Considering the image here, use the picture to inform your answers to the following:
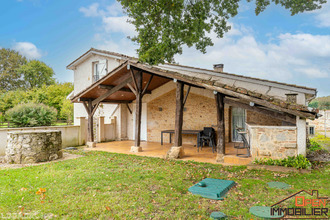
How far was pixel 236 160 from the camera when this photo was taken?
7117mm

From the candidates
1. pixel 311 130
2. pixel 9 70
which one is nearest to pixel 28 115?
pixel 311 130

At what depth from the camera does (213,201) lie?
13.7 feet

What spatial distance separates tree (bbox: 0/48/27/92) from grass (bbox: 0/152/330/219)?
125 ft

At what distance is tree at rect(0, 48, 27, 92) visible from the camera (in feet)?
121

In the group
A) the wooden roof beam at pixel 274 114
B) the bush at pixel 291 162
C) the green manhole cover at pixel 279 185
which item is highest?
the wooden roof beam at pixel 274 114

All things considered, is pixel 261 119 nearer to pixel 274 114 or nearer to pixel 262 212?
pixel 274 114

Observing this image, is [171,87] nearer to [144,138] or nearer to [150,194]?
[144,138]

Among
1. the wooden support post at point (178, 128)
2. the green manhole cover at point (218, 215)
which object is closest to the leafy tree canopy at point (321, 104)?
the wooden support post at point (178, 128)

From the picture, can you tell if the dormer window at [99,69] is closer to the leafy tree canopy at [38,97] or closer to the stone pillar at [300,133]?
the stone pillar at [300,133]

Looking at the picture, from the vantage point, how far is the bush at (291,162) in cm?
600

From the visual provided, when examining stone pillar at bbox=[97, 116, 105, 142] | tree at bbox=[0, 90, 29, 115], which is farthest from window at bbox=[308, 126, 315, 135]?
tree at bbox=[0, 90, 29, 115]

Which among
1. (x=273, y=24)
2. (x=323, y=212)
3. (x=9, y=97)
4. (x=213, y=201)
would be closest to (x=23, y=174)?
(x=213, y=201)

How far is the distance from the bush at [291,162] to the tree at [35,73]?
134 feet

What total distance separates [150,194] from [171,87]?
8.09m
